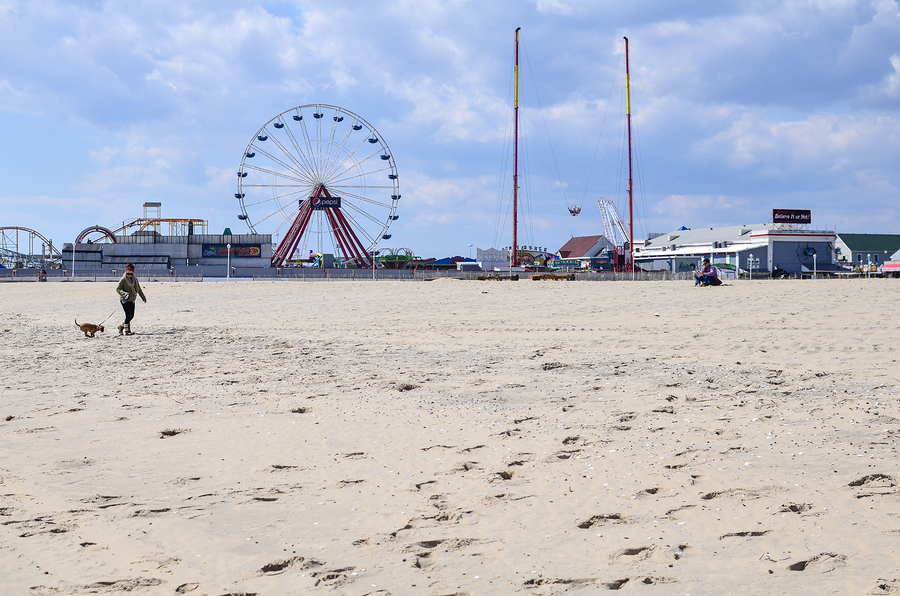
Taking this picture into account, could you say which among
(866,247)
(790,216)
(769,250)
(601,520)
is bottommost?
(601,520)

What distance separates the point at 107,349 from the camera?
1225 centimetres

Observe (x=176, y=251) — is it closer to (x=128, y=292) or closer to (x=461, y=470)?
(x=128, y=292)

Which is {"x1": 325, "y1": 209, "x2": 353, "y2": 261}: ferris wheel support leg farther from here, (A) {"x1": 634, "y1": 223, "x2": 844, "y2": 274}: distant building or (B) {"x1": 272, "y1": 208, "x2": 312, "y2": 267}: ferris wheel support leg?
(A) {"x1": 634, "y1": 223, "x2": 844, "y2": 274}: distant building

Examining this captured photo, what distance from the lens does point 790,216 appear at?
90.2 metres

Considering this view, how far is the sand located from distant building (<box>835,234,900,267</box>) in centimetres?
10587

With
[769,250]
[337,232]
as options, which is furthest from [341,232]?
[769,250]

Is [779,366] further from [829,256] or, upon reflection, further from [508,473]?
[829,256]

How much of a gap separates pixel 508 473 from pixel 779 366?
205 inches

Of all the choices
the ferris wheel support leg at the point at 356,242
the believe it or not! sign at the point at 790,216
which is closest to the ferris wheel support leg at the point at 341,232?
the ferris wheel support leg at the point at 356,242

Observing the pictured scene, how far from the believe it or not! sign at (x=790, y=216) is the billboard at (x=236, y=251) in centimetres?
6481

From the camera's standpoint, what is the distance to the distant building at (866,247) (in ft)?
335

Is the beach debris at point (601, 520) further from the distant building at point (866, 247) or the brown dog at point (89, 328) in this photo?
the distant building at point (866, 247)

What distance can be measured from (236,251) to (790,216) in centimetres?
6946

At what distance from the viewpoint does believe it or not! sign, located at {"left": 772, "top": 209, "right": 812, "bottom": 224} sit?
295ft
